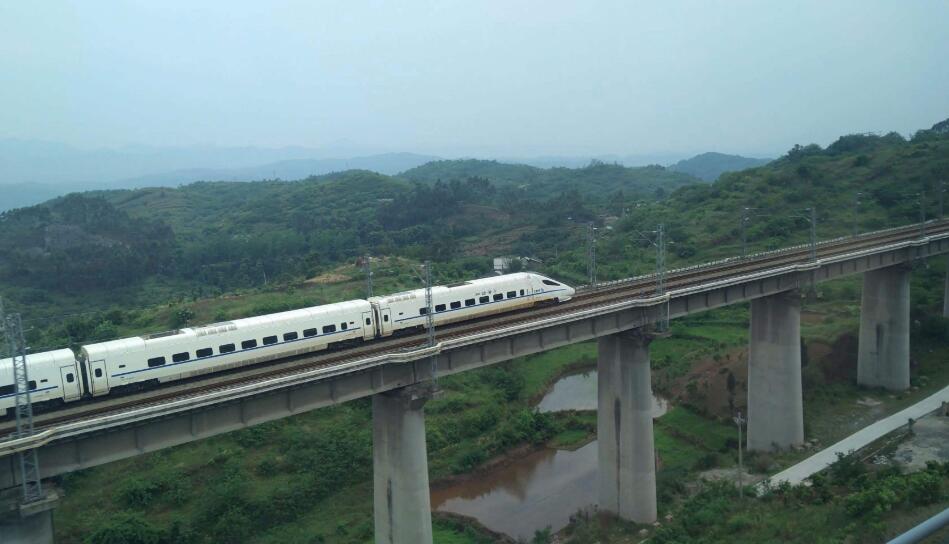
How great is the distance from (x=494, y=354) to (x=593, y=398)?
2930 centimetres

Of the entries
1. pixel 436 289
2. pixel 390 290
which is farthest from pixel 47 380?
pixel 390 290

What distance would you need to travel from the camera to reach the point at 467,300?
36.2 metres

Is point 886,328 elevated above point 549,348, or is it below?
below

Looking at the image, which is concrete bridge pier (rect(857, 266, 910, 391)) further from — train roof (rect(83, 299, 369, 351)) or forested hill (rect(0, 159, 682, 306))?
forested hill (rect(0, 159, 682, 306))

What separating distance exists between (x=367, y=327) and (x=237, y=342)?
6.28m

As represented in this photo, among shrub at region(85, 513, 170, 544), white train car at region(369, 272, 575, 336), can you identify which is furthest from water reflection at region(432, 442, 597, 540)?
shrub at region(85, 513, 170, 544)

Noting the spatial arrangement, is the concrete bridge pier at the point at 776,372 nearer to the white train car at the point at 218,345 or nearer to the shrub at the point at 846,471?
the shrub at the point at 846,471

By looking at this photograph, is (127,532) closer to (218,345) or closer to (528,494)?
(218,345)

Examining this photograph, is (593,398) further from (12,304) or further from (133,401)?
(12,304)

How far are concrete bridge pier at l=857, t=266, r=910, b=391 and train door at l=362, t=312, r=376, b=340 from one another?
4212 cm

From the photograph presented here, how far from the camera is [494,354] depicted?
3259cm

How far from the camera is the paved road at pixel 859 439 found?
3991 centimetres

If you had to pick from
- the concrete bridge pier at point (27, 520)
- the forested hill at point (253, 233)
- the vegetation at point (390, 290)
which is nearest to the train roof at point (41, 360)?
the concrete bridge pier at point (27, 520)

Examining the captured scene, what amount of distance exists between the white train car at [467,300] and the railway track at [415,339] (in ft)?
1.90
